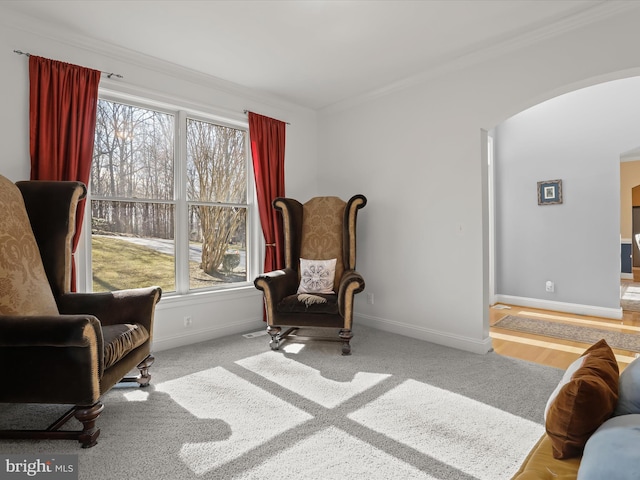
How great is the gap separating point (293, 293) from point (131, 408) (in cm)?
181

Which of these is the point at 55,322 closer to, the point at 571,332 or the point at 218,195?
the point at 218,195

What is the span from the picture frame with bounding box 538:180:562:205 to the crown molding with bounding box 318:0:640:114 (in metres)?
2.48

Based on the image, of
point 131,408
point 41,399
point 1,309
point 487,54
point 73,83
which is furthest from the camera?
point 487,54

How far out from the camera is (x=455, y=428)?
1.99 m

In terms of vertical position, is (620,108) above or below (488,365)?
above

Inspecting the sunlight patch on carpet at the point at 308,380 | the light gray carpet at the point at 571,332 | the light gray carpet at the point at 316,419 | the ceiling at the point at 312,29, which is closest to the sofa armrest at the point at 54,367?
the light gray carpet at the point at 316,419

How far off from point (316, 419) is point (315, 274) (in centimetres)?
173

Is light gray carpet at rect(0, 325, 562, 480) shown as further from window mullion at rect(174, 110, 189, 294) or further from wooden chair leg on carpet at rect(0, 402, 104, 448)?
window mullion at rect(174, 110, 189, 294)

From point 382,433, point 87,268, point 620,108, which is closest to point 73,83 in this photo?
point 87,268

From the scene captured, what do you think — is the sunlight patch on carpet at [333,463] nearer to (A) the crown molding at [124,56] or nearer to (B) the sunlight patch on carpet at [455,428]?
(B) the sunlight patch on carpet at [455,428]

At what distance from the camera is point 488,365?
2918 millimetres

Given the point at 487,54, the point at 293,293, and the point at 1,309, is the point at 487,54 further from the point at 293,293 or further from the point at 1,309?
the point at 1,309

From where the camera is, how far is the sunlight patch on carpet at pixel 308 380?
238 cm

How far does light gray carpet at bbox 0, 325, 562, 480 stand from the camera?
5.49 feet
